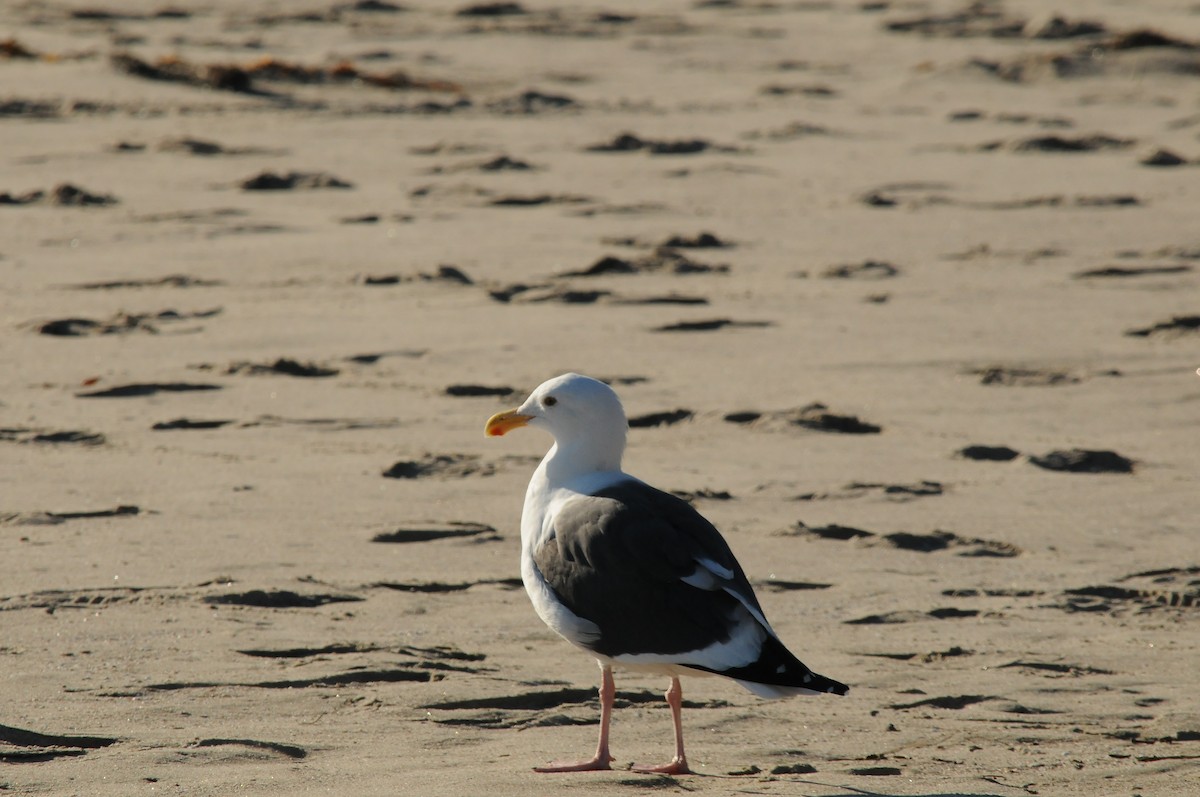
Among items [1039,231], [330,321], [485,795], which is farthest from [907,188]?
[485,795]

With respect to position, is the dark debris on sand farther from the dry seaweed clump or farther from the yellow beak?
the yellow beak

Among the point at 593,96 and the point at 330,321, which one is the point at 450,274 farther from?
the point at 593,96

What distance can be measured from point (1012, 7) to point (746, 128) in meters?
6.97

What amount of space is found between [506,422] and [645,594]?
93cm

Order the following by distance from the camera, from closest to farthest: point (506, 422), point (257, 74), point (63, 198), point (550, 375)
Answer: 1. point (506, 422)
2. point (550, 375)
3. point (63, 198)
4. point (257, 74)

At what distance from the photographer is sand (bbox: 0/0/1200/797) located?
4.34 metres

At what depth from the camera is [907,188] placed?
35.8 ft

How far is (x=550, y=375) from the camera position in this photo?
7.33m

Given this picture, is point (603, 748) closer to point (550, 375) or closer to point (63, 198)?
point (550, 375)

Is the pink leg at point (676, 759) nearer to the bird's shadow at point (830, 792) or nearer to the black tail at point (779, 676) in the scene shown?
the bird's shadow at point (830, 792)

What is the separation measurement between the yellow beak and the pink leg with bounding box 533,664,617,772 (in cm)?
76

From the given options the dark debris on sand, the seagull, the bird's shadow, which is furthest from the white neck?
the dark debris on sand

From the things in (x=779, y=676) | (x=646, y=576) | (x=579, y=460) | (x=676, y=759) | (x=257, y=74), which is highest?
(x=257, y=74)

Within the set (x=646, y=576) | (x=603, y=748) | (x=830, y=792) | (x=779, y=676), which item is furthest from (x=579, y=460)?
(x=830, y=792)
